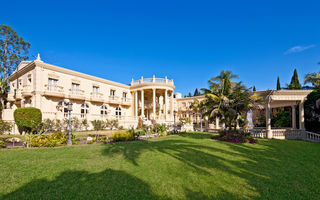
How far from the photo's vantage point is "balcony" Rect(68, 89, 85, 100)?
19.2 m

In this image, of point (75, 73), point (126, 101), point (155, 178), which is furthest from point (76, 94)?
point (155, 178)

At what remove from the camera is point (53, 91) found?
57.7 ft

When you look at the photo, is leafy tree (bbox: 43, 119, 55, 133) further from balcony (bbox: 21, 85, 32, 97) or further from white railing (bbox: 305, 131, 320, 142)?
white railing (bbox: 305, 131, 320, 142)

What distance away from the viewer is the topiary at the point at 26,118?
541 inches

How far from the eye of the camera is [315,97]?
13.5m

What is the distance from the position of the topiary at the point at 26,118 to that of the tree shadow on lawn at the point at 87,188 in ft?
43.8

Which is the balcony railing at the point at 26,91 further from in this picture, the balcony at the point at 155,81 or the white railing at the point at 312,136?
the white railing at the point at 312,136

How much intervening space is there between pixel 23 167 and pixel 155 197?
446 centimetres

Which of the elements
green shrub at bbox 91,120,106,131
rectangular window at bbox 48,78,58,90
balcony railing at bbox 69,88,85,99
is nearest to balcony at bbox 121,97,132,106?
green shrub at bbox 91,120,106,131

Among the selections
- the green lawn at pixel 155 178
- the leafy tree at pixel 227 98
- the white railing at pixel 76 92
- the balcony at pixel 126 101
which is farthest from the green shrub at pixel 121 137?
the balcony at pixel 126 101

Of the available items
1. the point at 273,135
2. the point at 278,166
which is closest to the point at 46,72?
the point at 278,166

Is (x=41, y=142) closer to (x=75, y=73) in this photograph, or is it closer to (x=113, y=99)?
(x=75, y=73)

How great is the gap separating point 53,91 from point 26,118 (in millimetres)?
4558

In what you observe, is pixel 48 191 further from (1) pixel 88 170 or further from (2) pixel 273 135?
(2) pixel 273 135
